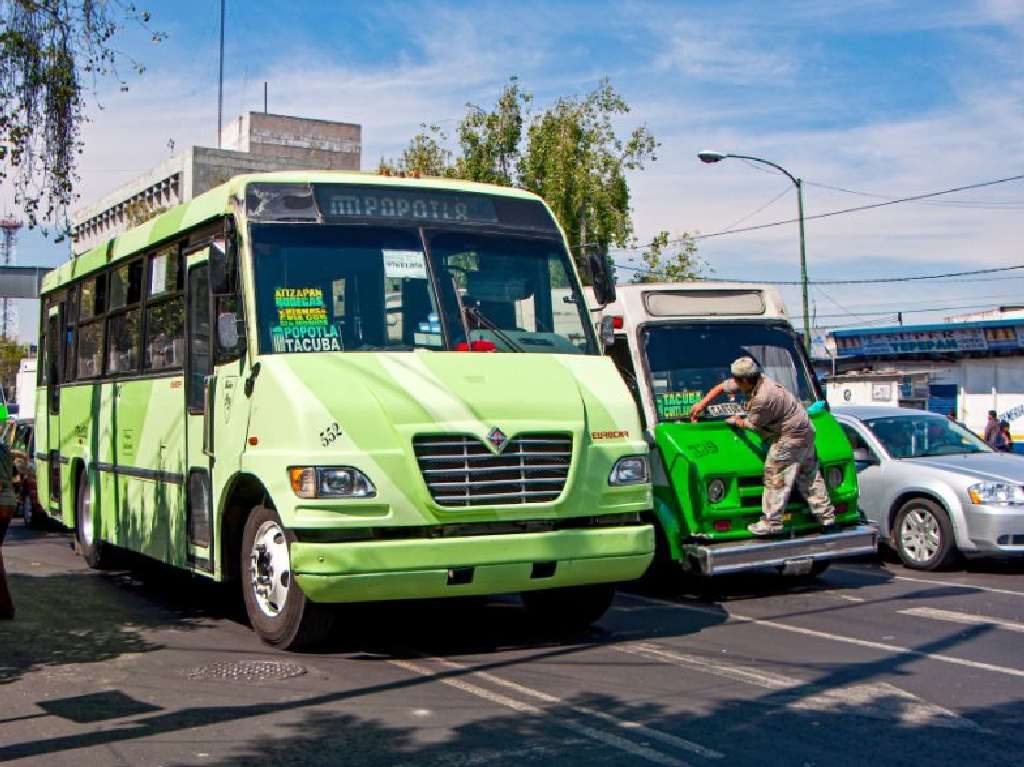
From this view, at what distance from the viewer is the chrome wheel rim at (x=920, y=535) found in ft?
42.1

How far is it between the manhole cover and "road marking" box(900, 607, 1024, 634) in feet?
16.7

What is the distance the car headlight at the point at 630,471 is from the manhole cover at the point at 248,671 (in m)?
2.36

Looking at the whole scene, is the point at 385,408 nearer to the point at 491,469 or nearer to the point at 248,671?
the point at 491,469

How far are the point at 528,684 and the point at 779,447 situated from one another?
4167 millimetres

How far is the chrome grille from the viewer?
7684 millimetres

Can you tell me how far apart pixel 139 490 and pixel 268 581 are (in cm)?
316

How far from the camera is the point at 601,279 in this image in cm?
952

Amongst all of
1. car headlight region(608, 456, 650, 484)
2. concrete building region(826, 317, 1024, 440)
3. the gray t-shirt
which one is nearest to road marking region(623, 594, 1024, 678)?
the gray t-shirt

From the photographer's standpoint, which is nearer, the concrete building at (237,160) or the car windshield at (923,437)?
the car windshield at (923,437)

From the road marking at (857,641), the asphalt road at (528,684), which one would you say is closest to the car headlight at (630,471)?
the asphalt road at (528,684)

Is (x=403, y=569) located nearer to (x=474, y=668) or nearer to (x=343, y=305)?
(x=474, y=668)

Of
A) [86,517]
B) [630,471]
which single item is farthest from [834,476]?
[86,517]

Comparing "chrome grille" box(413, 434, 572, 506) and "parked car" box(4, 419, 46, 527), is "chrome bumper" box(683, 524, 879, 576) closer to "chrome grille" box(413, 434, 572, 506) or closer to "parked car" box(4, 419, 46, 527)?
"chrome grille" box(413, 434, 572, 506)

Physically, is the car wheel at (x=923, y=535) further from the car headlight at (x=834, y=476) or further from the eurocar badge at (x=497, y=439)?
the eurocar badge at (x=497, y=439)
